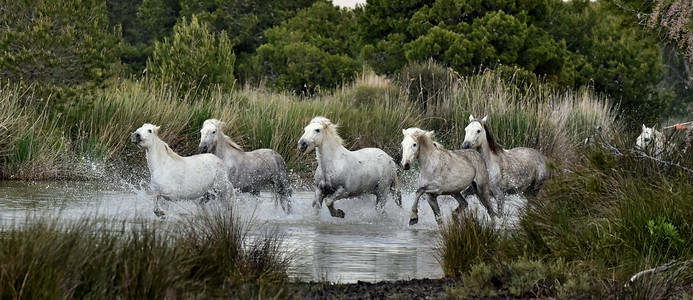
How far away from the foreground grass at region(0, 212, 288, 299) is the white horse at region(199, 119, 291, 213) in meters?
7.30

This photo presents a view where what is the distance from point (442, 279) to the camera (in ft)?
29.5

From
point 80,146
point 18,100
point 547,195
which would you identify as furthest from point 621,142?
point 18,100

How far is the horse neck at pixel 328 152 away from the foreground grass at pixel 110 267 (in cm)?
680

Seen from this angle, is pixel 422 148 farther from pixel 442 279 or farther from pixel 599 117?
pixel 599 117

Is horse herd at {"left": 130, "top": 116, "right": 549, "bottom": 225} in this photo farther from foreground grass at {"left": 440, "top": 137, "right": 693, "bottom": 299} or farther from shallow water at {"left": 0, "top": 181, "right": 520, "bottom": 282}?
foreground grass at {"left": 440, "top": 137, "right": 693, "bottom": 299}

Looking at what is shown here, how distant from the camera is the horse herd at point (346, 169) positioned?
13648 mm

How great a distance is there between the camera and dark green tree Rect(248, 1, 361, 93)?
45.3 meters

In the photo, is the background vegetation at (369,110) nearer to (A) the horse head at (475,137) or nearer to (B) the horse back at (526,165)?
(B) the horse back at (526,165)

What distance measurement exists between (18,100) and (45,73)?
1.28 meters

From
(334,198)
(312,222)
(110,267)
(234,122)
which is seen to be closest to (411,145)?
(334,198)

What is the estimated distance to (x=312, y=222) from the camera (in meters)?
14.8

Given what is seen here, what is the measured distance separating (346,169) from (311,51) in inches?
1209

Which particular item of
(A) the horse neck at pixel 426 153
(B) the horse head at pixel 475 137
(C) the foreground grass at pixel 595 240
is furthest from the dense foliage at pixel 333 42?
(A) the horse neck at pixel 426 153

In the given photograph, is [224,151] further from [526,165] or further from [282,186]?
[526,165]
